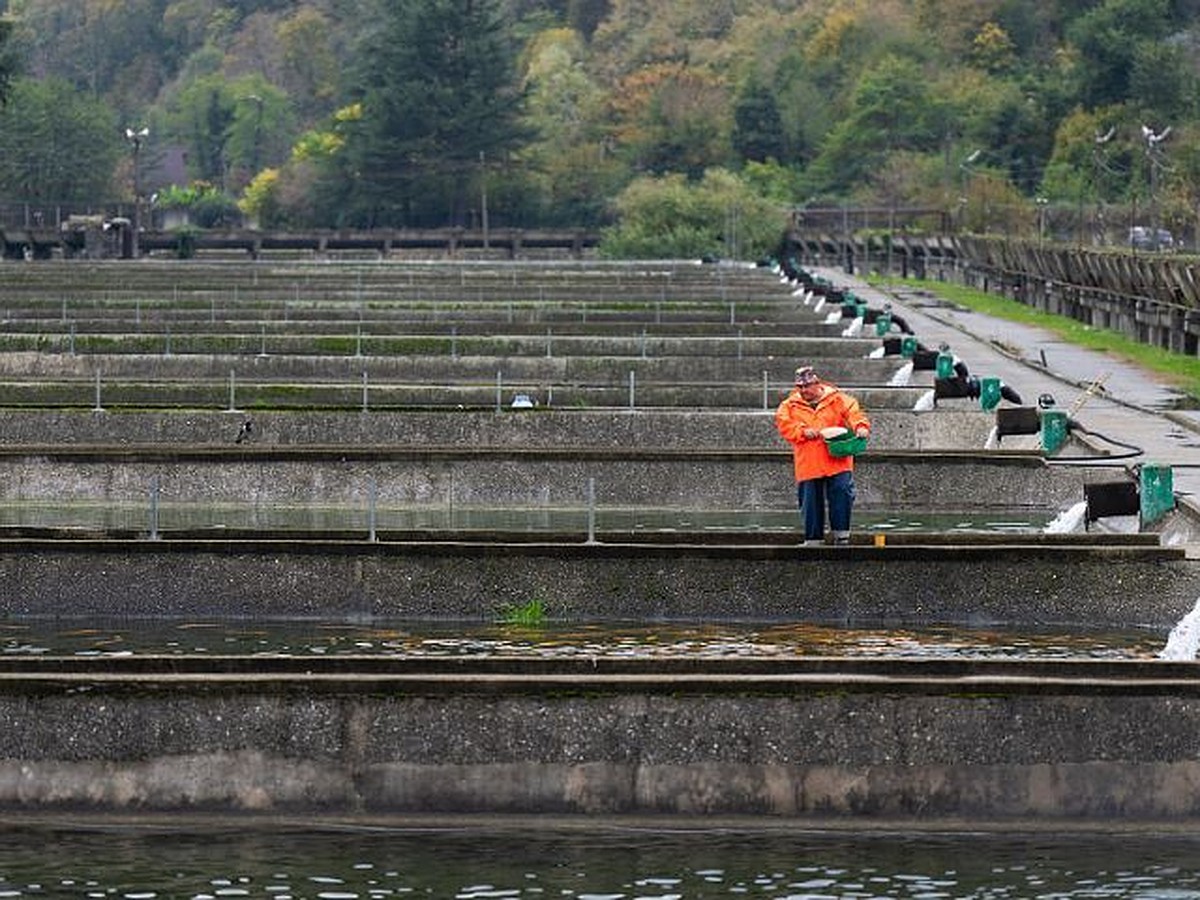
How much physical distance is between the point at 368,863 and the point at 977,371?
4052 centimetres

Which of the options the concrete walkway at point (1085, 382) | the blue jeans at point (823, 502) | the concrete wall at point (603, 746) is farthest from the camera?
the concrete walkway at point (1085, 382)

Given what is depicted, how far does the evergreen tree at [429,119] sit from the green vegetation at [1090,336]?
221 feet

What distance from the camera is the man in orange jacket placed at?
27953mm

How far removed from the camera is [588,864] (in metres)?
19.2

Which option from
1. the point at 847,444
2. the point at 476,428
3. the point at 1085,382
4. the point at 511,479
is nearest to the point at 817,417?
the point at 847,444

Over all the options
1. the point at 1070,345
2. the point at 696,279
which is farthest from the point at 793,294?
the point at 1070,345

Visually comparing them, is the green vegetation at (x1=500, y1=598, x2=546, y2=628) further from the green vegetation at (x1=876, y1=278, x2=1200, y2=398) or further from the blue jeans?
the green vegetation at (x1=876, y1=278, x2=1200, y2=398)

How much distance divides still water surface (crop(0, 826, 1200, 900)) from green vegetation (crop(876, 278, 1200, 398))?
111 ft

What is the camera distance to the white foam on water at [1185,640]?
26062 mm

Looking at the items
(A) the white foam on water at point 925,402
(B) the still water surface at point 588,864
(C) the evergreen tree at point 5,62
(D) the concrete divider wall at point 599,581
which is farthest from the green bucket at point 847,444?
(C) the evergreen tree at point 5,62

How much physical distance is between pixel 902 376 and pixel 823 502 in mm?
23251

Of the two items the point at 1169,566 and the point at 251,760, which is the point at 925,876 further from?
the point at 1169,566

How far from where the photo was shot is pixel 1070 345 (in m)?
71.6

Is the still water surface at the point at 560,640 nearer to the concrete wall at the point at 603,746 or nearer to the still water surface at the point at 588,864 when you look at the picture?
the concrete wall at the point at 603,746
